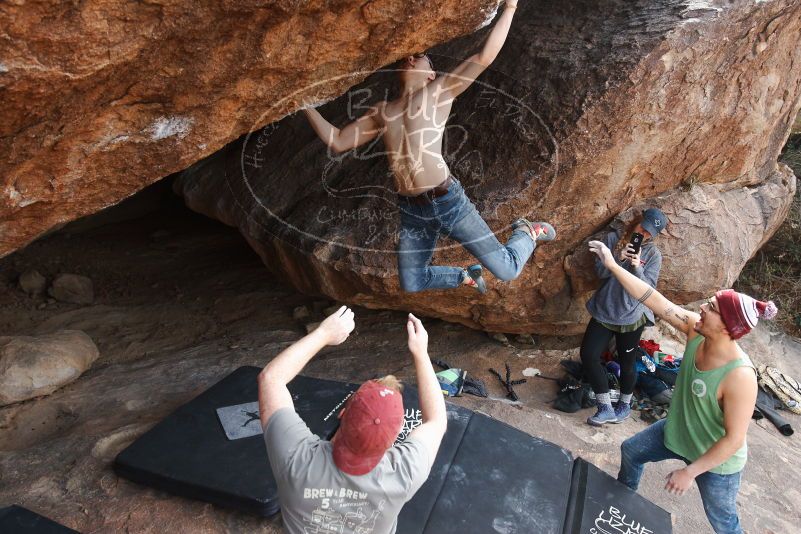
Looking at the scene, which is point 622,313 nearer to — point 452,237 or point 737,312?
point 452,237

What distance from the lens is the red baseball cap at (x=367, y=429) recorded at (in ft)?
6.05

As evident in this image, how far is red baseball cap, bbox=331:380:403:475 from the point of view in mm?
1844

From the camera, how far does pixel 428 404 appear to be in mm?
2162

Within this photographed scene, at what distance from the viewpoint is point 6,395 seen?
13.2ft

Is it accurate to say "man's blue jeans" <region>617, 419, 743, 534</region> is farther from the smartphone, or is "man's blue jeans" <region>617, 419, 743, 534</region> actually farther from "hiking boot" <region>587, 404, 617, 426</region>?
the smartphone

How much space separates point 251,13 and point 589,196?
262 cm

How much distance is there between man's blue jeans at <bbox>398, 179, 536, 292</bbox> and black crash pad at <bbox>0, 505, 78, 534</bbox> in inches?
78.4

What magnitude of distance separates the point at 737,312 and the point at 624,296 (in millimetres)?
1427

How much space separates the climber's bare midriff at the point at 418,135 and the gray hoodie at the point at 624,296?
1456 mm

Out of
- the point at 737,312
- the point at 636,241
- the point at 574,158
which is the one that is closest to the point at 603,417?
the point at 636,241

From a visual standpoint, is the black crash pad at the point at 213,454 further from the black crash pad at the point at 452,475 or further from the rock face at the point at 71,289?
the rock face at the point at 71,289

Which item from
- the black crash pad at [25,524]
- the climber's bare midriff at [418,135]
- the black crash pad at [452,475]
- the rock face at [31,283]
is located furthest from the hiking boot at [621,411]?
the rock face at [31,283]

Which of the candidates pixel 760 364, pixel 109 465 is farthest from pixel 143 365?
pixel 760 364

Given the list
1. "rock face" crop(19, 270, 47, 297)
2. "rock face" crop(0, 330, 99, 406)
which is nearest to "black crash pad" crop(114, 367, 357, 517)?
"rock face" crop(0, 330, 99, 406)
